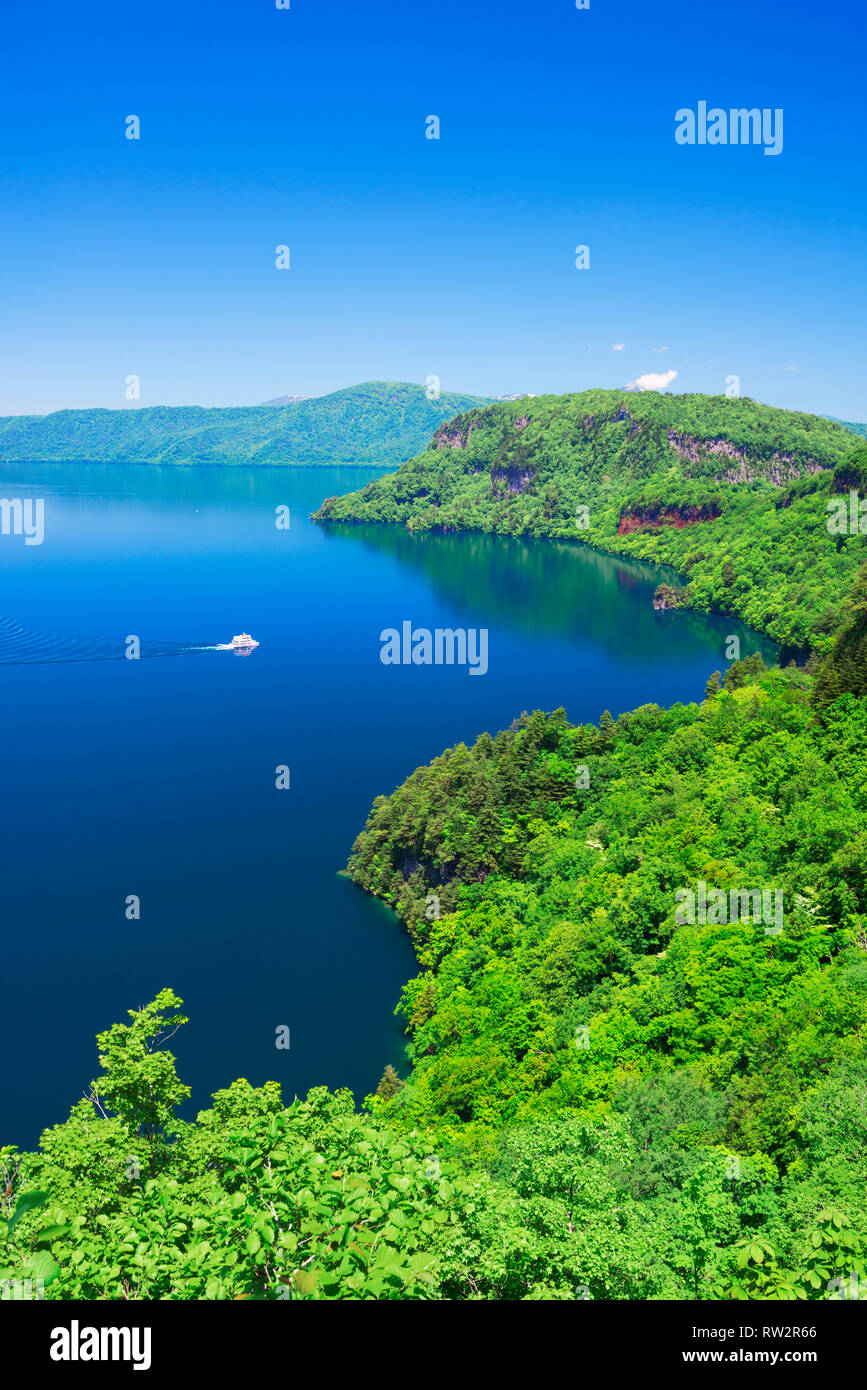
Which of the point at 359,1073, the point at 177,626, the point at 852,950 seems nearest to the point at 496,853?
the point at 359,1073

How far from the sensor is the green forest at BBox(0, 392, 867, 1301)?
10.1 metres

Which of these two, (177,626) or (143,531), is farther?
(143,531)

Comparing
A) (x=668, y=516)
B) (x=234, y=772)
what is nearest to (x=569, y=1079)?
(x=234, y=772)

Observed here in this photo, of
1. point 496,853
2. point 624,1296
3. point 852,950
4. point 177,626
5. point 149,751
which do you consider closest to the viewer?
point 624,1296

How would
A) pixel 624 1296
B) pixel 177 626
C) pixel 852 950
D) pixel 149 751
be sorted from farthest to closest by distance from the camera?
pixel 177 626
pixel 149 751
pixel 852 950
pixel 624 1296

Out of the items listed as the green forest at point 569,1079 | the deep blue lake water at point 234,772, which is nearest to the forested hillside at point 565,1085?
the green forest at point 569,1079

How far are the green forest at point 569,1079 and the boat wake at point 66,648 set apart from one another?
53.1 m

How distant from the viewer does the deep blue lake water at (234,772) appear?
136 feet

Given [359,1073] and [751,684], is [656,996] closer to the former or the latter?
[359,1073]

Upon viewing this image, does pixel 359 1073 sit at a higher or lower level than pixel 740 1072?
lower

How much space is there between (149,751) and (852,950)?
58.4m

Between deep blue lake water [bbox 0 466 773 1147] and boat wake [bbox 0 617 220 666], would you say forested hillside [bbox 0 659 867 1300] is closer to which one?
deep blue lake water [bbox 0 466 773 1147]

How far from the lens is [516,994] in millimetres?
35188

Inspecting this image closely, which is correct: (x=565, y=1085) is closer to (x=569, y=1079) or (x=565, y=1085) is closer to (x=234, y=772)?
(x=569, y=1079)
